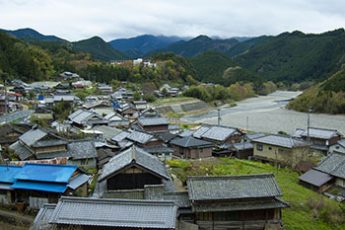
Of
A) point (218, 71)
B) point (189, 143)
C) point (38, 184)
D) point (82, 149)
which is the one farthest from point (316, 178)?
point (218, 71)

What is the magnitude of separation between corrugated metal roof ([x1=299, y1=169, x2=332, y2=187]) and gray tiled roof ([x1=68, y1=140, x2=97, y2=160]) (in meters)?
13.2

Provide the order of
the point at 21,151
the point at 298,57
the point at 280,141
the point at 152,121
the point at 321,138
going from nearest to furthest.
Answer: the point at 21,151
the point at 280,141
the point at 321,138
the point at 152,121
the point at 298,57

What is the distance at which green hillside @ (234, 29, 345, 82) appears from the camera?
134250 millimetres

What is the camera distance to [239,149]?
1294 inches

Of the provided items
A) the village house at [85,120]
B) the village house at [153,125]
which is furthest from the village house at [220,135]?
the village house at [85,120]

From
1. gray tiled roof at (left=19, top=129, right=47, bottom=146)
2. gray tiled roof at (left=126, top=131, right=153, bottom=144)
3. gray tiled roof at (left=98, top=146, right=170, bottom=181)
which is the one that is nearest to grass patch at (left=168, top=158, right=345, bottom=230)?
gray tiled roof at (left=98, top=146, right=170, bottom=181)

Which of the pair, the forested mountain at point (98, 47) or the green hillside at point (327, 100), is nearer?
the green hillside at point (327, 100)

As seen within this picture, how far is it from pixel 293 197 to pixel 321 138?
1674 centimetres

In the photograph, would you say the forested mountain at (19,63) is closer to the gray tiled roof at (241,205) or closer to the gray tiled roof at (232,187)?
the gray tiled roof at (232,187)

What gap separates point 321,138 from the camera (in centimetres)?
3619

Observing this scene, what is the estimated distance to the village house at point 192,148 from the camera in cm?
3077

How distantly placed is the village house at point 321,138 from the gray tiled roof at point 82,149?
21.0 m

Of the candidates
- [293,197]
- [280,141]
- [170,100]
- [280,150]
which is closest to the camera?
[293,197]

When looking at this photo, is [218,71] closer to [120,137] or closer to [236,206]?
[120,137]
